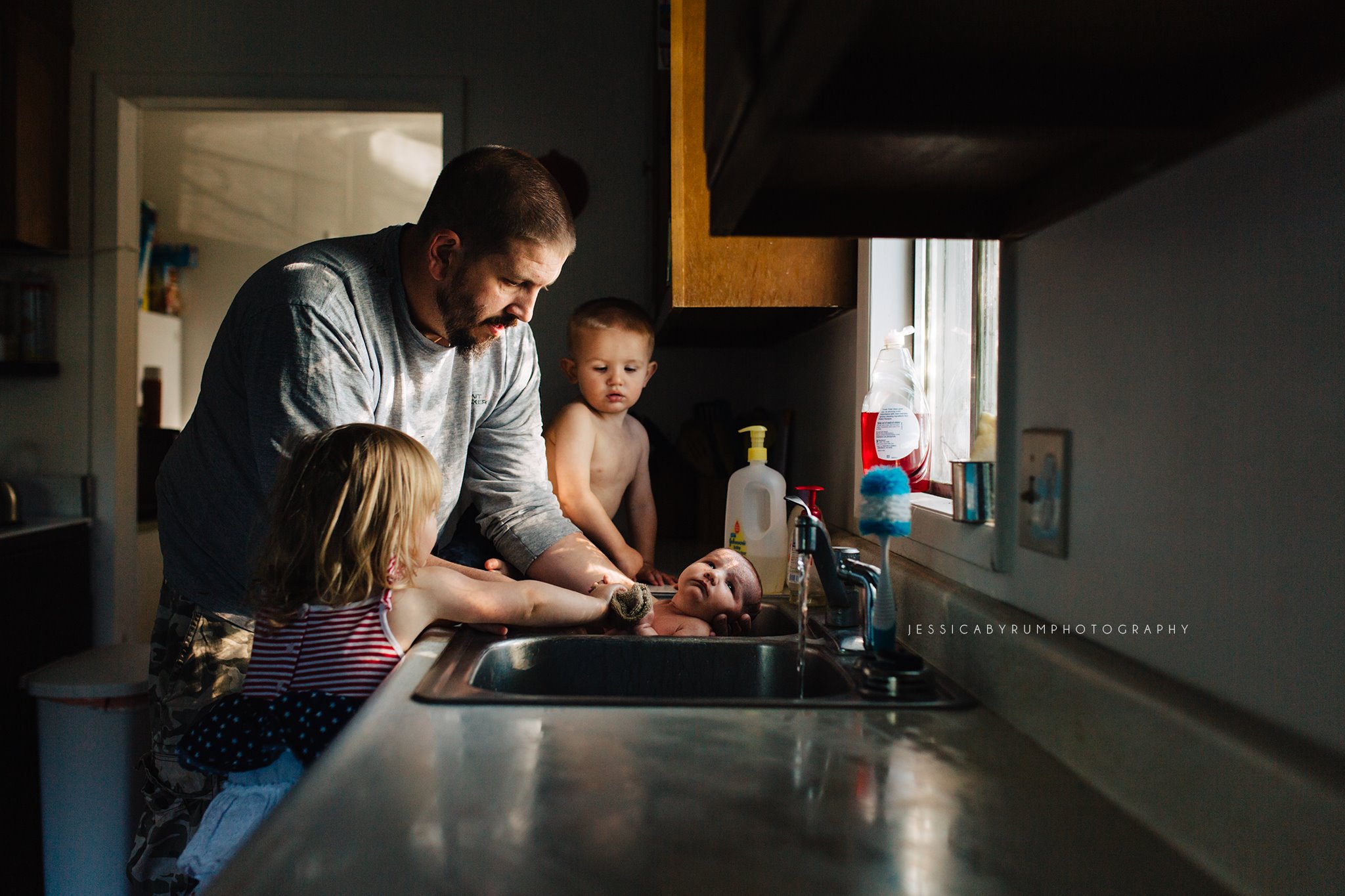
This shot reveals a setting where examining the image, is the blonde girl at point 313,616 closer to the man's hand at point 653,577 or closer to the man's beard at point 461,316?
the man's beard at point 461,316

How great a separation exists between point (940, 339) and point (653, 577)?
28.3 inches

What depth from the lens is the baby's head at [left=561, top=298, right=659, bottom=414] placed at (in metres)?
2.12

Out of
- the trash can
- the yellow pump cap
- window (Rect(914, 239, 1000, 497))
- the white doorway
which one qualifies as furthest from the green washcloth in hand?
the white doorway

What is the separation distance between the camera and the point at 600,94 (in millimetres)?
2586

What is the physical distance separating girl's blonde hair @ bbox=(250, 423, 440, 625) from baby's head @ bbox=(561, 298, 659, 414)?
3.36 feet

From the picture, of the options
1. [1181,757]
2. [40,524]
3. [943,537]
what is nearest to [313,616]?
[943,537]

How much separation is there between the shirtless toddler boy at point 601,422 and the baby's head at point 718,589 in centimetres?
64

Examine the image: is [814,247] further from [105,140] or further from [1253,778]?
[105,140]

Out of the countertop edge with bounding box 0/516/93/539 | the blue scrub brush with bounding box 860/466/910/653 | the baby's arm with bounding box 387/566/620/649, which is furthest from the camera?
the countertop edge with bounding box 0/516/93/539

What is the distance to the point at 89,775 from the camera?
173 cm

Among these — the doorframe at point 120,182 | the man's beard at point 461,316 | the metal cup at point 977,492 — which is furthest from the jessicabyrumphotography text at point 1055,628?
the doorframe at point 120,182

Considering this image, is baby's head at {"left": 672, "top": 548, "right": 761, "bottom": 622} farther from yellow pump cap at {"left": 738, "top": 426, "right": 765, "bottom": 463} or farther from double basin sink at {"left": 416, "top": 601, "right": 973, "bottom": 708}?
yellow pump cap at {"left": 738, "top": 426, "right": 765, "bottom": 463}

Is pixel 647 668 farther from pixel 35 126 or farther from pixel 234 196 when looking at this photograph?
pixel 234 196

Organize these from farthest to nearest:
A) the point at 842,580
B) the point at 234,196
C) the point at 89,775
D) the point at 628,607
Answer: the point at 234,196
the point at 89,775
the point at 628,607
the point at 842,580
